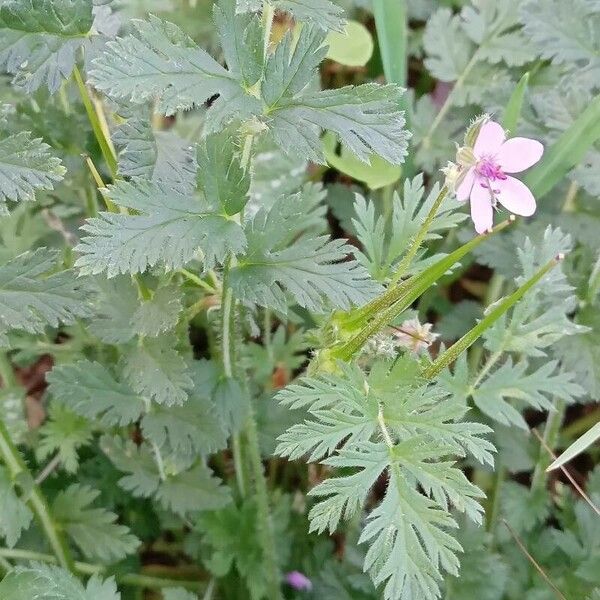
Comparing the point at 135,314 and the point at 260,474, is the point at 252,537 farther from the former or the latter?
the point at 135,314

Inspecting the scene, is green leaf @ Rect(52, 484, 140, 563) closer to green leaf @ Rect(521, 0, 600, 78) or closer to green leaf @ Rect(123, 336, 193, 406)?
green leaf @ Rect(123, 336, 193, 406)

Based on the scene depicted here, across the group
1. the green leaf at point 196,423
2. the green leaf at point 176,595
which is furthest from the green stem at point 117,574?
the green leaf at point 196,423

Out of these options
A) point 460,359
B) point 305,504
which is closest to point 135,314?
point 460,359

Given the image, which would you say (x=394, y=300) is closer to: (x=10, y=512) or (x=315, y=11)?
(x=315, y=11)

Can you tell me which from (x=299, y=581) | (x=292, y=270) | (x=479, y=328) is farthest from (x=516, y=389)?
(x=299, y=581)

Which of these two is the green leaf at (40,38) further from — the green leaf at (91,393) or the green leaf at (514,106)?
the green leaf at (514,106)

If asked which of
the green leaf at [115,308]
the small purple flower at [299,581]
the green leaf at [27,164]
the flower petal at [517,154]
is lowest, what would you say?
the small purple flower at [299,581]
